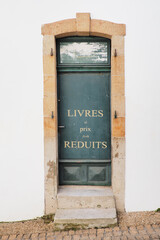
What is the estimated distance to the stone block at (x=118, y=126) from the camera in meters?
3.97

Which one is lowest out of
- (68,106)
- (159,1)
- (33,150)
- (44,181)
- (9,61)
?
(44,181)

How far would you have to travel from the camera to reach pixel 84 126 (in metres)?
4.25

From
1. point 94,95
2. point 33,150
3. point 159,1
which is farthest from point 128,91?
point 33,150

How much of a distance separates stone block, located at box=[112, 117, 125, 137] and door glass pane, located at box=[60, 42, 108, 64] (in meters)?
1.12

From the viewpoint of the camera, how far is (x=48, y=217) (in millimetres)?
3957

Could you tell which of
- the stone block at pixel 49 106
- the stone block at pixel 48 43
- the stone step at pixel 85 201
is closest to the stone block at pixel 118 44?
the stone block at pixel 48 43

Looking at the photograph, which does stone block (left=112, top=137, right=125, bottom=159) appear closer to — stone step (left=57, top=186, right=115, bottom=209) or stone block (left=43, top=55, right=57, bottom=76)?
stone step (left=57, top=186, right=115, bottom=209)

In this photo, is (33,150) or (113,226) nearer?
(113,226)

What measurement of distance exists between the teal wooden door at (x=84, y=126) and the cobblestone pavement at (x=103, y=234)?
90 cm

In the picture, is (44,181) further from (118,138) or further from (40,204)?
(118,138)

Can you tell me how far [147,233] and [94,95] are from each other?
8.18ft

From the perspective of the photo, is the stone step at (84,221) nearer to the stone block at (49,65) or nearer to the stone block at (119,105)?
the stone block at (119,105)

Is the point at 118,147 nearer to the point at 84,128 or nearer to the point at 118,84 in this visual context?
the point at 84,128

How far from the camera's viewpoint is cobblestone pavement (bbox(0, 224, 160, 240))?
11.3 feet
